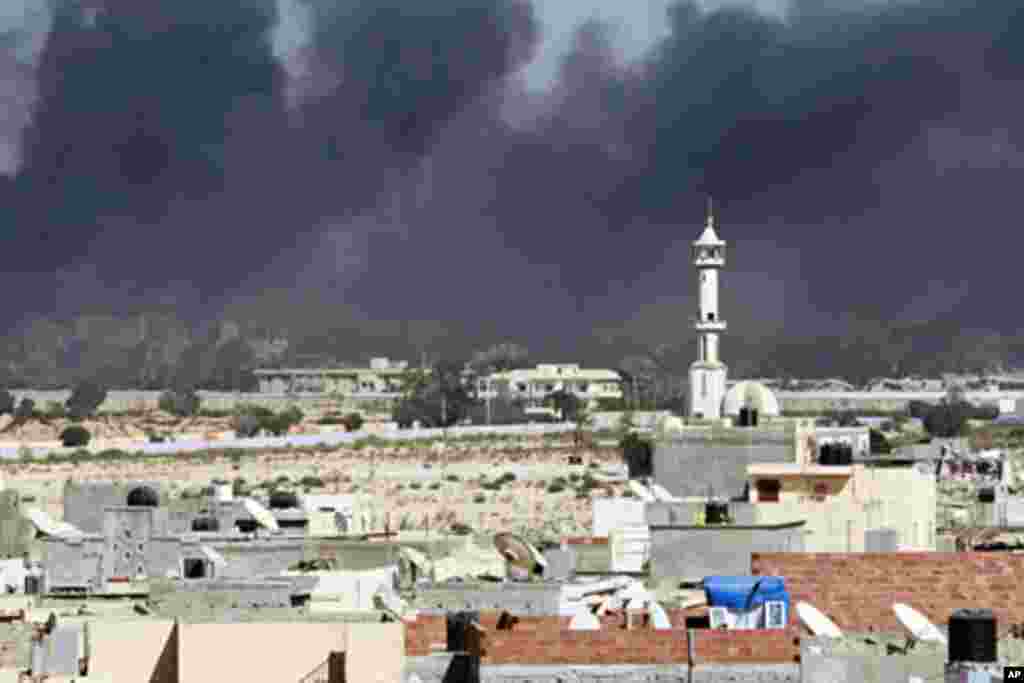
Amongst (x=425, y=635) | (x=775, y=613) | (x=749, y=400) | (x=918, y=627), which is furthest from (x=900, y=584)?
(x=749, y=400)

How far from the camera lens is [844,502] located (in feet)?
88.4

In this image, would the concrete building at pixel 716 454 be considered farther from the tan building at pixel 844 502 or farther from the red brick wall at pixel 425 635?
the red brick wall at pixel 425 635

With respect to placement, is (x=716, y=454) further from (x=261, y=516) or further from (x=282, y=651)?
(x=282, y=651)

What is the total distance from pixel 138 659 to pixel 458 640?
1.45 meters

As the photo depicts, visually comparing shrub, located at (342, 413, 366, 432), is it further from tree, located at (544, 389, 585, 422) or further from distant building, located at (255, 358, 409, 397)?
distant building, located at (255, 358, 409, 397)

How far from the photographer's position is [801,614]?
14.9m


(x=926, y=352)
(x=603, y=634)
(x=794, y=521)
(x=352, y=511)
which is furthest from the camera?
(x=926, y=352)

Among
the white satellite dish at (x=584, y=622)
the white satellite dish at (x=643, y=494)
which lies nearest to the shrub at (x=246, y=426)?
the white satellite dish at (x=643, y=494)

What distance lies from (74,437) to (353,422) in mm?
13662

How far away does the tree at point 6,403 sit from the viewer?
108 m

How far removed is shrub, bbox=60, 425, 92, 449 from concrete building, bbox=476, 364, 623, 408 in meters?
32.8

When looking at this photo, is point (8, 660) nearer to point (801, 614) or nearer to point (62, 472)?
point (801, 614)

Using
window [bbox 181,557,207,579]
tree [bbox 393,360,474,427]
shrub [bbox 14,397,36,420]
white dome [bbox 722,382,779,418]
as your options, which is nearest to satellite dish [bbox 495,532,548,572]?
window [bbox 181,557,207,579]

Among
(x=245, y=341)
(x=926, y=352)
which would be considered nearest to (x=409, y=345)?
(x=245, y=341)
